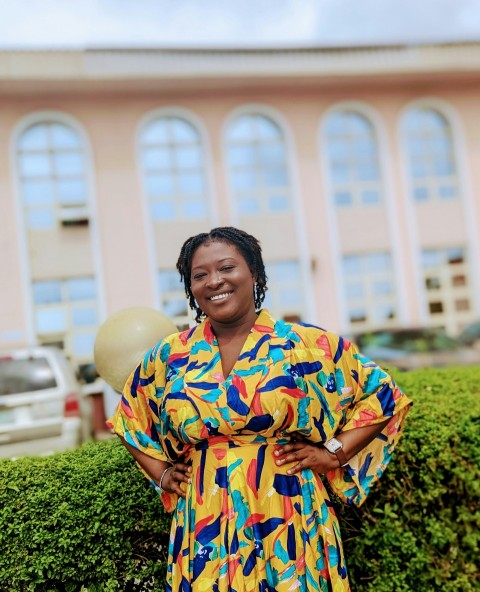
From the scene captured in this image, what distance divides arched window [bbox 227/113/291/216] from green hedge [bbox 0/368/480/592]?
1055 cm

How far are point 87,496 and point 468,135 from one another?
46.1 feet

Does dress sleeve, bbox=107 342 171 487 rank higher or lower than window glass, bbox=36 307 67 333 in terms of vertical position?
lower

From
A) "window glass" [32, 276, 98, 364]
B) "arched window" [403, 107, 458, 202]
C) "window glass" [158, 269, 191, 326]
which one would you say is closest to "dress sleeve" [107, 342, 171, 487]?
"window glass" [158, 269, 191, 326]

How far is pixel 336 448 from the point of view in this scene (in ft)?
6.50

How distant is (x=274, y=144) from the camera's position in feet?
45.0

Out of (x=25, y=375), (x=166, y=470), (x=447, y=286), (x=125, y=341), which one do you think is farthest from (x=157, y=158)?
(x=166, y=470)

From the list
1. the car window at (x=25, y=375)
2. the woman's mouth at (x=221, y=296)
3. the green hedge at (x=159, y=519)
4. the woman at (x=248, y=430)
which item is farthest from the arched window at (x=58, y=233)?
the woman's mouth at (x=221, y=296)

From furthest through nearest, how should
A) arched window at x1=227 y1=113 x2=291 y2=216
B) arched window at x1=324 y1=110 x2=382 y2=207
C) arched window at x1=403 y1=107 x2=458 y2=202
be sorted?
arched window at x1=403 y1=107 x2=458 y2=202 < arched window at x1=324 y1=110 x2=382 y2=207 < arched window at x1=227 y1=113 x2=291 y2=216

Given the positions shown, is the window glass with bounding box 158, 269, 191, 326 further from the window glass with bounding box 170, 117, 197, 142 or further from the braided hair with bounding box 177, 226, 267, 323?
the braided hair with bounding box 177, 226, 267, 323

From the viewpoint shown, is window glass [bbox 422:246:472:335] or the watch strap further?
window glass [bbox 422:246:472:335]

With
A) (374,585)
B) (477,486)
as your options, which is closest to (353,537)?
(374,585)

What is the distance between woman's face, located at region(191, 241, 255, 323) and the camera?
1.96 meters

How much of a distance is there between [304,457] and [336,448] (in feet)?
0.42

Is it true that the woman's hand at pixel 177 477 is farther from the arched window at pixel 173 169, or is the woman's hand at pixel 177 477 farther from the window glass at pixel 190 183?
the window glass at pixel 190 183
